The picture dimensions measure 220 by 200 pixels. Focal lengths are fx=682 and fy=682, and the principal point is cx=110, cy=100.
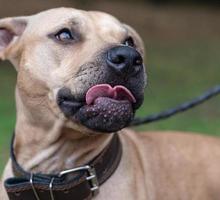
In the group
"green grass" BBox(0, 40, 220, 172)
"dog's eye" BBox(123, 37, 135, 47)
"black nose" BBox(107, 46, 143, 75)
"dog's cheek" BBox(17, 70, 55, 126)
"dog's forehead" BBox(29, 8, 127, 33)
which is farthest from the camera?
"green grass" BBox(0, 40, 220, 172)

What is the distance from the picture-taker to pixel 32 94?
4.02m

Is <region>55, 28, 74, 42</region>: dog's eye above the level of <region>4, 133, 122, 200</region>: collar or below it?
above

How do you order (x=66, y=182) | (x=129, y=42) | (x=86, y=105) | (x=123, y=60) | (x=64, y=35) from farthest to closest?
(x=129, y=42) → (x=64, y=35) → (x=66, y=182) → (x=86, y=105) → (x=123, y=60)

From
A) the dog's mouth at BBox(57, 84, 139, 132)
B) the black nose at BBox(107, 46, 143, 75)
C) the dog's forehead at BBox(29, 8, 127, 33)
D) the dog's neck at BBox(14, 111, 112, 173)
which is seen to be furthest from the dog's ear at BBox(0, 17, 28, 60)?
the black nose at BBox(107, 46, 143, 75)

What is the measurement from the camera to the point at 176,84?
11.2 meters

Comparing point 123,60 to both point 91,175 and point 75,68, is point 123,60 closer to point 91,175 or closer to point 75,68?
point 75,68

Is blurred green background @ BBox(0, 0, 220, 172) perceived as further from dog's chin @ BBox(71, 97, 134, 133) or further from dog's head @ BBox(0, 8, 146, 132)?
dog's chin @ BBox(71, 97, 134, 133)

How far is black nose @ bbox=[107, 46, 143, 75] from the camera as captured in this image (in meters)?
3.62

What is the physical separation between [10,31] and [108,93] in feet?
3.65

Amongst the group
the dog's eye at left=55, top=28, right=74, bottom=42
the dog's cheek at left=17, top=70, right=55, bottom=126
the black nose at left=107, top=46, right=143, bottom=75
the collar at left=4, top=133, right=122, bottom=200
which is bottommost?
the collar at left=4, top=133, right=122, bottom=200

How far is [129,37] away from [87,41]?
16.2 inches

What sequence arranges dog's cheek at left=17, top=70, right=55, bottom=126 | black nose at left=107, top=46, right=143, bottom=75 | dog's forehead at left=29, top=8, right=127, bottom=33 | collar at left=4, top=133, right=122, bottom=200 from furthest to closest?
dog's forehead at left=29, top=8, right=127, bottom=33 < dog's cheek at left=17, top=70, right=55, bottom=126 < collar at left=4, top=133, right=122, bottom=200 < black nose at left=107, top=46, right=143, bottom=75

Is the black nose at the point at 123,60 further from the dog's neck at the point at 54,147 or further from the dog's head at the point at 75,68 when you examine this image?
the dog's neck at the point at 54,147

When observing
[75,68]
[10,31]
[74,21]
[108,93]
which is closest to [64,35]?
[74,21]
